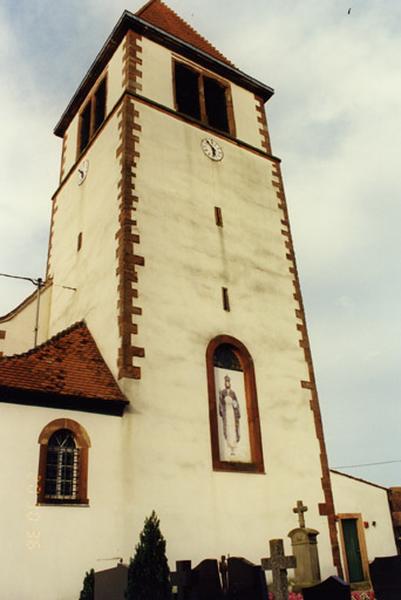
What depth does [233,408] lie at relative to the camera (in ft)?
47.0

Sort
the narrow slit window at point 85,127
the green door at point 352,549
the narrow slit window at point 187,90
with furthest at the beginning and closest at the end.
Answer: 1. the narrow slit window at point 85,127
2. the narrow slit window at point 187,90
3. the green door at point 352,549

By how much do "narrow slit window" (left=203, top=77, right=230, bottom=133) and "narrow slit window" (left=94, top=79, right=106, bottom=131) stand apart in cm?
343

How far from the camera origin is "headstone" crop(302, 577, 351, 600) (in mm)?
9656

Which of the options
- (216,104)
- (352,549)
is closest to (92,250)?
(216,104)

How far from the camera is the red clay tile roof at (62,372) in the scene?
11.8 meters

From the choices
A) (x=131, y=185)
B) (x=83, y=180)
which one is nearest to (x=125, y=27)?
(x=83, y=180)

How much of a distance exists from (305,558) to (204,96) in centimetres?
1464

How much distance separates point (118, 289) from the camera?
45.6 ft

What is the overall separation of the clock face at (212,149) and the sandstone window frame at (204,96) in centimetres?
54

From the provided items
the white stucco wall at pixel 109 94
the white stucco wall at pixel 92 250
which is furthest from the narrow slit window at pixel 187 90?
the white stucco wall at pixel 92 250

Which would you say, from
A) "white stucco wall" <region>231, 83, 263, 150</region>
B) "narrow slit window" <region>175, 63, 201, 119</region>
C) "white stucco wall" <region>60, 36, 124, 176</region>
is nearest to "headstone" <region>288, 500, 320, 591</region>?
"white stucco wall" <region>231, 83, 263, 150</region>

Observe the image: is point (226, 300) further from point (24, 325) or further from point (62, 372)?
point (24, 325)

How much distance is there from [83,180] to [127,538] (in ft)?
37.2

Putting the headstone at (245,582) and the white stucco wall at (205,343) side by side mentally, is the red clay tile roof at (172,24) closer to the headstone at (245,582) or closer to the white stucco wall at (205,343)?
the white stucco wall at (205,343)
